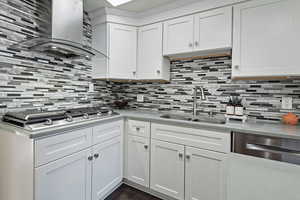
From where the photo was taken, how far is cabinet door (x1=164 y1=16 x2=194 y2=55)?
5.83 ft

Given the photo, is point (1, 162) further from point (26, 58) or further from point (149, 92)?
point (149, 92)

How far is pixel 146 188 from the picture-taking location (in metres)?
1.81

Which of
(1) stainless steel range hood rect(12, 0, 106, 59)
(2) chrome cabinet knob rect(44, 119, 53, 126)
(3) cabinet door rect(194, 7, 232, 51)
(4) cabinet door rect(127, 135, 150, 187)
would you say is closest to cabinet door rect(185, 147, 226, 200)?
(4) cabinet door rect(127, 135, 150, 187)

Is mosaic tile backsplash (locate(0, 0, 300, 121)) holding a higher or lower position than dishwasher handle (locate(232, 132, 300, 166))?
higher

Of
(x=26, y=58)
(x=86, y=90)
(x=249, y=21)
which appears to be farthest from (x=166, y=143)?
(x=26, y=58)

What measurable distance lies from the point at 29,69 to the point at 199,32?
6.01 feet

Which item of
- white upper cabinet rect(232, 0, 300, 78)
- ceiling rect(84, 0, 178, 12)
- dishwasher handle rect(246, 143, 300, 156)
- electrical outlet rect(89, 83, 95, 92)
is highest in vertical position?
ceiling rect(84, 0, 178, 12)

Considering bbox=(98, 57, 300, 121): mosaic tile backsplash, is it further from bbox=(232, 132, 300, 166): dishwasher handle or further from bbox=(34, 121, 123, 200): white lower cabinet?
bbox=(34, 121, 123, 200): white lower cabinet

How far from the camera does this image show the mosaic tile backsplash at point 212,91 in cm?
162

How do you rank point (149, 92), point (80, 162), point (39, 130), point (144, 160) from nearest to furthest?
1. point (39, 130)
2. point (80, 162)
3. point (144, 160)
4. point (149, 92)

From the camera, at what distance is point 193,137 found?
1.50 meters

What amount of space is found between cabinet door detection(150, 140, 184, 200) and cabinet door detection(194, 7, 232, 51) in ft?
3.79

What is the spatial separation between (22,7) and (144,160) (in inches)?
78.7

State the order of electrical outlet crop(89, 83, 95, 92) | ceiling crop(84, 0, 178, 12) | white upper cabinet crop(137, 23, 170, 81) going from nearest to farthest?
ceiling crop(84, 0, 178, 12), white upper cabinet crop(137, 23, 170, 81), electrical outlet crop(89, 83, 95, 92)
